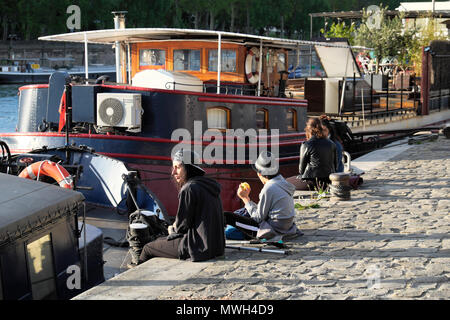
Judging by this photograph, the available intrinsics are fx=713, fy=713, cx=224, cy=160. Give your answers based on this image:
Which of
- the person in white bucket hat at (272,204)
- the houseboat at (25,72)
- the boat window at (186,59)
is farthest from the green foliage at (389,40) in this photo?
the houseboat at (25,72)

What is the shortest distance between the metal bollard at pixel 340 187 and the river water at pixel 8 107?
2432cm

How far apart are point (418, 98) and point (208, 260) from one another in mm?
19457

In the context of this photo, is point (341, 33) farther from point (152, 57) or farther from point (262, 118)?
point (262, 118)

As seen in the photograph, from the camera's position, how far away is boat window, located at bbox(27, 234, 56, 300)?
6.02 metres

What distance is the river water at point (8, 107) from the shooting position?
3343 cm

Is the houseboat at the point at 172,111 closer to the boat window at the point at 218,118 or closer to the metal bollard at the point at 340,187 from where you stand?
the boat window at the point at 218,118

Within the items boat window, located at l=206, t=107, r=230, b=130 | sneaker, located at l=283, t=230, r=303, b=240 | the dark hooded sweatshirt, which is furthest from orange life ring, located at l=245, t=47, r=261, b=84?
the dark hooded sweatshirt

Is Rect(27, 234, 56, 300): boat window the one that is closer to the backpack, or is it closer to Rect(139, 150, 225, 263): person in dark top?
Rect(139, 150, 225, 263): person in dark top

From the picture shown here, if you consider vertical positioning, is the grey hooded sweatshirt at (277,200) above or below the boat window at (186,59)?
below

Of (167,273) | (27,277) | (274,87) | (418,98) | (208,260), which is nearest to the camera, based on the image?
(27,277)

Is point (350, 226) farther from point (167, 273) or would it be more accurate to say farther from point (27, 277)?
point (27, 277)

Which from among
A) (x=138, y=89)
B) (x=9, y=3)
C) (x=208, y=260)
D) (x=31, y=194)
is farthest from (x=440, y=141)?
(x=9, y=3)

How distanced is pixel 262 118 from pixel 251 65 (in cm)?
148

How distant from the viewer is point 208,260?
719 cm
